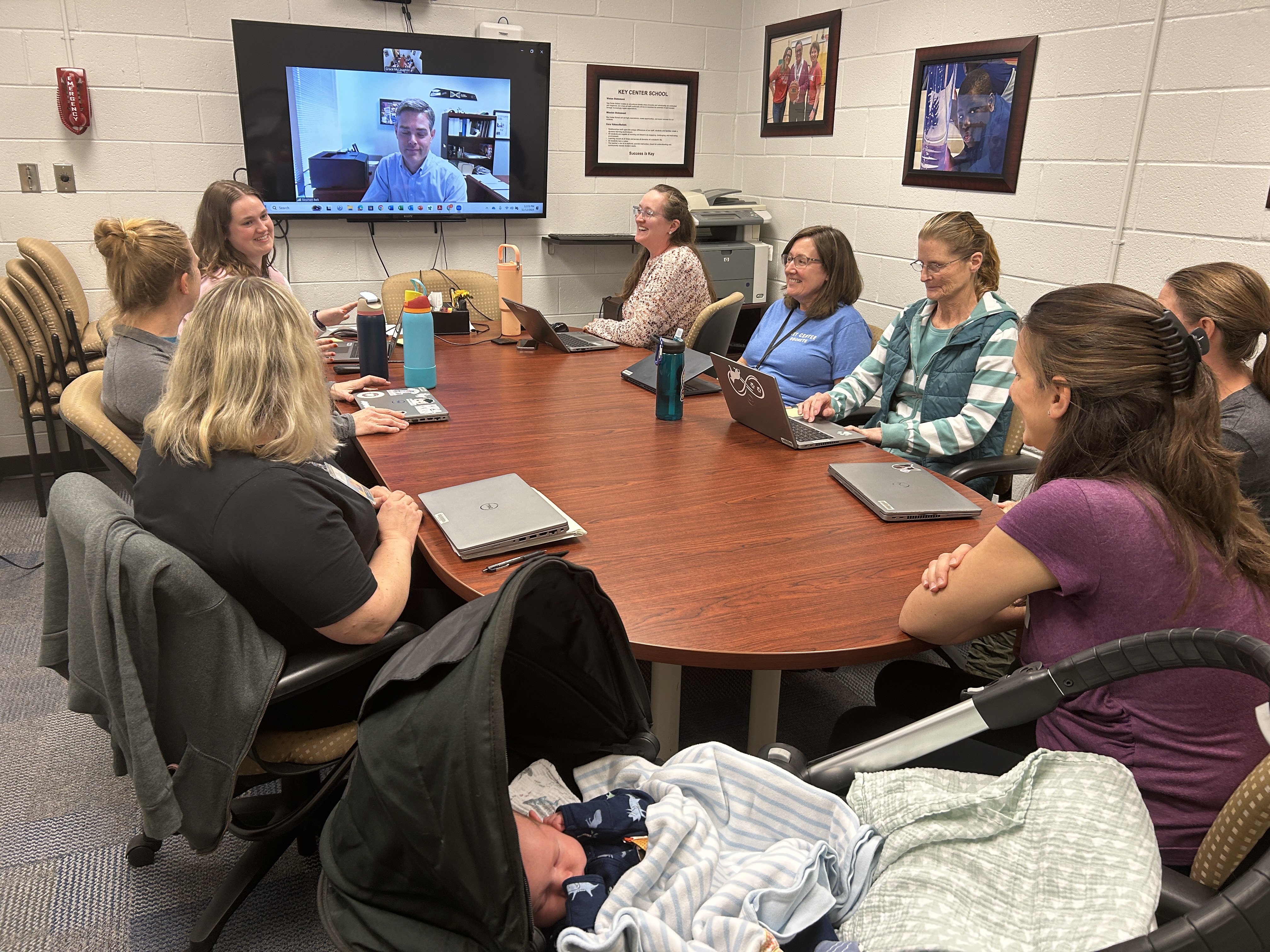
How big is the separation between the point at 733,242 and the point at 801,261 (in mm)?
1928

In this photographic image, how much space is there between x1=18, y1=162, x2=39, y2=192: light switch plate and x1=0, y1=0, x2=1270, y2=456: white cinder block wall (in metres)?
0.03

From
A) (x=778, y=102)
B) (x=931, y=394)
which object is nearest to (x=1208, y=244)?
→ (x=931, y=394)

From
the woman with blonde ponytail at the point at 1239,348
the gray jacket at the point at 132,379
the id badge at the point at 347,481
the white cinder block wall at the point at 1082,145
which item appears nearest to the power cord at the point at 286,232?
the gray jacket at the point at 132,379

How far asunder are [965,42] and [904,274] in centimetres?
96

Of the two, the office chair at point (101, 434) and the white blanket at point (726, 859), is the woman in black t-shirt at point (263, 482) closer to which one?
the office chair at point (101, 434)

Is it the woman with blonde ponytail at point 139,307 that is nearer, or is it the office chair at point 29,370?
the woman with blonde ponytail at point 139,307

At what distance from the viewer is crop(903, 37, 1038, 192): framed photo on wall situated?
134 inches

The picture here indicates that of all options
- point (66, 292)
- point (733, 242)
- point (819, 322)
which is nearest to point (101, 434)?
point (819, 322)

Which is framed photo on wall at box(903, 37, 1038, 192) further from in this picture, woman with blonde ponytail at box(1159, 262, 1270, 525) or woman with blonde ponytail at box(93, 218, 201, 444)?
woman with blonde ponytail at box(93, 218, 201, 444)

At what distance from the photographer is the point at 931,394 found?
2.62m

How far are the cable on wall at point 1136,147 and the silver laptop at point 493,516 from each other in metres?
2.08

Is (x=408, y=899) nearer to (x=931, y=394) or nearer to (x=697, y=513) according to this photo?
(x=697, y=513)

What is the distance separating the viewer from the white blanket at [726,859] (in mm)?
919

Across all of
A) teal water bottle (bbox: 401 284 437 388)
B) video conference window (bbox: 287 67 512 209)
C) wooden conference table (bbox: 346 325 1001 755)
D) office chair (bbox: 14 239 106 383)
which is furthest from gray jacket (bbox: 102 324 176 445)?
video conference window (bbox: 287 67 512 209)
